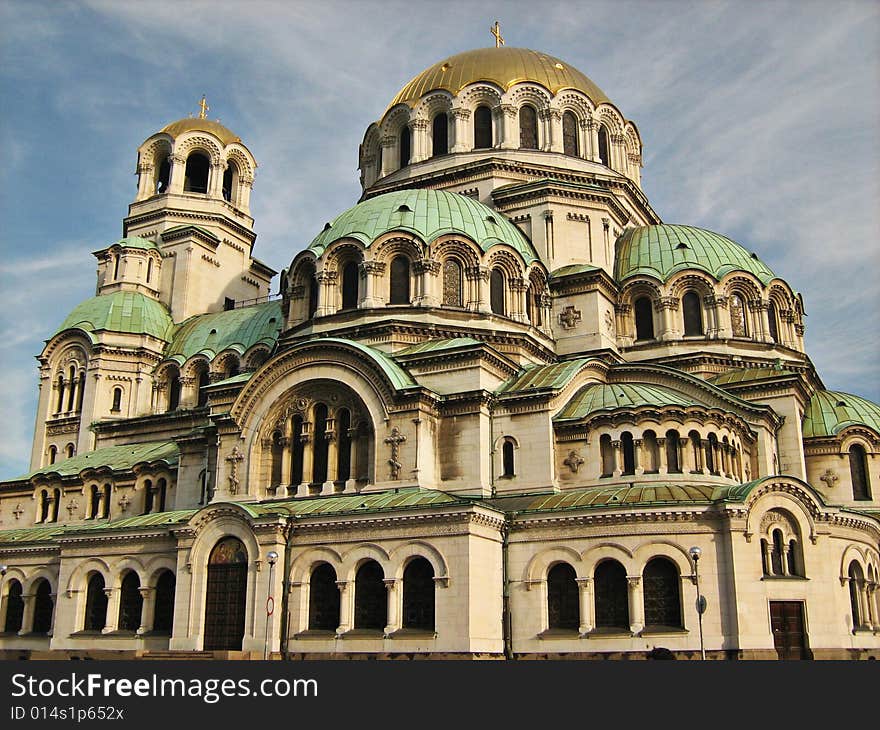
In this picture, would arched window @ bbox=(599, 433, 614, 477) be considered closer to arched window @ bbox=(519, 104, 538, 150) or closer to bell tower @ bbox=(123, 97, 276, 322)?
arched window @ bbox=(519, 104, 538, 150)

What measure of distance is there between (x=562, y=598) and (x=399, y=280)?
1460 centimetres

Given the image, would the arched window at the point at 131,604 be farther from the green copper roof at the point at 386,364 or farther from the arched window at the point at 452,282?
the arched window at the point at 452,282

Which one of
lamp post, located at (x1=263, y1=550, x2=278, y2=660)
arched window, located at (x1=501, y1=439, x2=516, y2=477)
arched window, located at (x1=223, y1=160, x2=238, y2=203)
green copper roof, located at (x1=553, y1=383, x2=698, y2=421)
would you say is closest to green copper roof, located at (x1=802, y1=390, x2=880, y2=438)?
green copper roof, located at (x1=553, y1=383, x2=698, y2=421)

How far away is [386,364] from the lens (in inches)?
1316

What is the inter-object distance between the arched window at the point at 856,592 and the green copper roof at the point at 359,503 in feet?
43.3

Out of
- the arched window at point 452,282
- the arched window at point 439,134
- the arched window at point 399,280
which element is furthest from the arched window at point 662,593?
the arched window at point 439,134

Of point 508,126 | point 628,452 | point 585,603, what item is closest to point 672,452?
point 628,452

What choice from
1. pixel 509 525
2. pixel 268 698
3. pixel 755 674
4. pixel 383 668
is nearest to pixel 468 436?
pixel 509 525

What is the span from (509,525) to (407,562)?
350 centimetres

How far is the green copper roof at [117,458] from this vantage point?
4244cm

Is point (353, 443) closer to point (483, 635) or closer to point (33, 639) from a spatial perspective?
point (483, 635)

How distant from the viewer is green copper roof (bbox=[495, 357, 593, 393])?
3362 cm

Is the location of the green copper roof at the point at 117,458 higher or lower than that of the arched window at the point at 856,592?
higher

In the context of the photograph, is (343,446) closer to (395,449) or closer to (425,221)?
(395,449)
